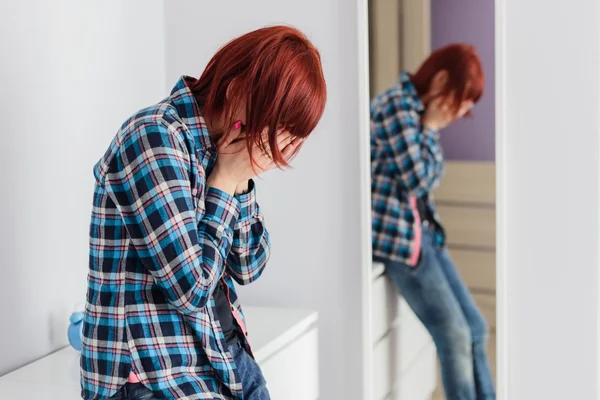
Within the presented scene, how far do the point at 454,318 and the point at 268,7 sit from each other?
0.84 m

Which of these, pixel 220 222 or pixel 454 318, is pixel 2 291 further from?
pixel 454 318

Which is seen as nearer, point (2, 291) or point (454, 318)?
point (2, 291)

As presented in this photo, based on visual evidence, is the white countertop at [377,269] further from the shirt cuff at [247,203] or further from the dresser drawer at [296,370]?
the shirt cuff at [247,203]

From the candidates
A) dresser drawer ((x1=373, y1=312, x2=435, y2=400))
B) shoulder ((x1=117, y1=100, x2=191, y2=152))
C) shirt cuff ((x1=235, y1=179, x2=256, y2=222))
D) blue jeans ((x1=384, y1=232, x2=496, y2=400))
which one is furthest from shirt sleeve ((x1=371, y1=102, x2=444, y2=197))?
shoulder ((x1=117, y1=100, x2=191, y2=152))

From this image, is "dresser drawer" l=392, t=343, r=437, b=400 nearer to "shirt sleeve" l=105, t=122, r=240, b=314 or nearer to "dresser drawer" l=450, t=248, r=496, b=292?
"dresser drawer" l=450, t=248, r=496, b=292

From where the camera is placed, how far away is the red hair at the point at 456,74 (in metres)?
1.77

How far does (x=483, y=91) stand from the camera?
179 cm

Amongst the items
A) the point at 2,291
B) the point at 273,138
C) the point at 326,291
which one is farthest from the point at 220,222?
the point at 326,291

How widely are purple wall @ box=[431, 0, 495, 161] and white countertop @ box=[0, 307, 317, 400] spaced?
0.51m

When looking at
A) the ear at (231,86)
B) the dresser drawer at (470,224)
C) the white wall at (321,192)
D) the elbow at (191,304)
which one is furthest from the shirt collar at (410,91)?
the elbow at (191,304)

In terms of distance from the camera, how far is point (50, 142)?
5.33 ft

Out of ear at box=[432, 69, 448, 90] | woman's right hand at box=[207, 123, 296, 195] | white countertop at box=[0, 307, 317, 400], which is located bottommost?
white countertop at box=[0, 307, 317, 400]

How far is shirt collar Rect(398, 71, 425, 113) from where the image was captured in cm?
179

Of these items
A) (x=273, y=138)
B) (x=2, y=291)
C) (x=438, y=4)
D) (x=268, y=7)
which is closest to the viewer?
(x=273, y=138)
